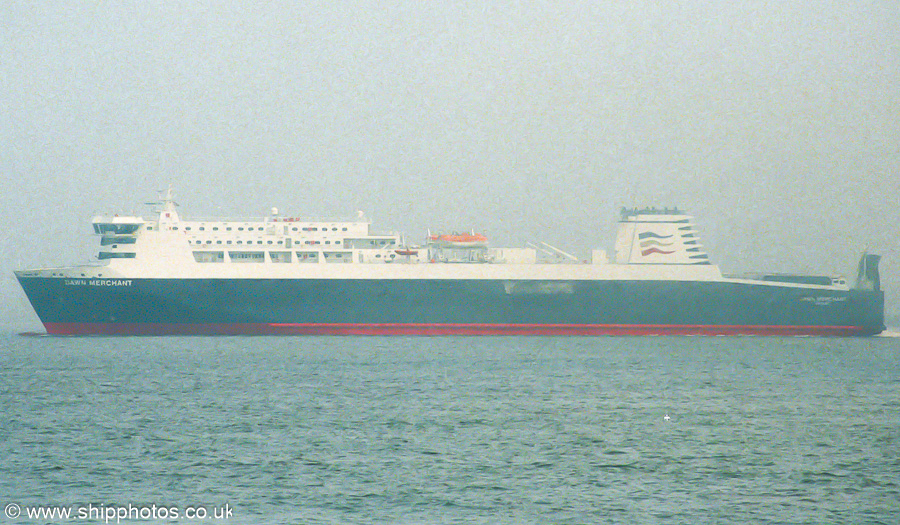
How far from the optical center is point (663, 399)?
2814cm

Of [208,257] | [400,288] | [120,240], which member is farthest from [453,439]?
[120,240]

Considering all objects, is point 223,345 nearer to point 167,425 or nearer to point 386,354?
point 386,354

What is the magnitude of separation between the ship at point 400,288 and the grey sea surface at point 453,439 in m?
7.13

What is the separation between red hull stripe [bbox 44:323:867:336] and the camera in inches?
1825

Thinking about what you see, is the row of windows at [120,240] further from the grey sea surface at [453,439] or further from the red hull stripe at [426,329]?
the grey sea surface at [453,439]

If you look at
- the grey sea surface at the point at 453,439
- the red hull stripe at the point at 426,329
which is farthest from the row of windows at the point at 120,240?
the grey sea surface at the point at 453,439

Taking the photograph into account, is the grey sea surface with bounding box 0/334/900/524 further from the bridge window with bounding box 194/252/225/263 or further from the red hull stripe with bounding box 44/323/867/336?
the bridge window with bounding box 194/252/225/263

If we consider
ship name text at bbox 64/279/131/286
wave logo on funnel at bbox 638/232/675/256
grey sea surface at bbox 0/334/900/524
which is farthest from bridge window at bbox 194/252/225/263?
wave logo on funnel at bbox 638/232/675/256

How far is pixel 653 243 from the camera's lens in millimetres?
51188

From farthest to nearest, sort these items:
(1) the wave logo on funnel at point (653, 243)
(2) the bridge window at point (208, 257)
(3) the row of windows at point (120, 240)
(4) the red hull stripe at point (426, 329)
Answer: (1) the wave logo on funnel at point (653, 243) → (2) the bridge window at point (208, 257) → (3) the row of windows at point (120, 240) → (4) the red hull stripe at point (426, 329)

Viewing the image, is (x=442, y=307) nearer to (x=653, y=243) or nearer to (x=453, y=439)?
(x=653, y=243)

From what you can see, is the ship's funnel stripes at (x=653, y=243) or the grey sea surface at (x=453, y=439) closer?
the grey sea surface at (x=453, y=439)

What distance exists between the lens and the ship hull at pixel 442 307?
151 ft

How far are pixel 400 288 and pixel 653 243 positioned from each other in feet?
45.3
